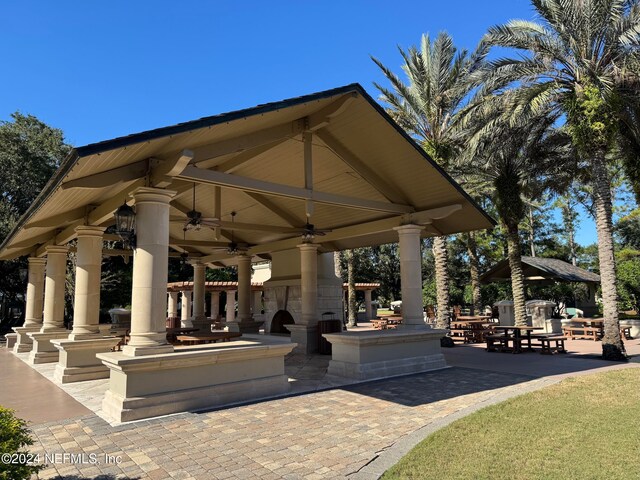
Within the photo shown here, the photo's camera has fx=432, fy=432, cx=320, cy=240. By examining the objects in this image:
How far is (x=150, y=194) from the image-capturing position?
6891mm

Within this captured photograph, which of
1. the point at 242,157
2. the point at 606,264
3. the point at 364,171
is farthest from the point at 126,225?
the point at 606,264

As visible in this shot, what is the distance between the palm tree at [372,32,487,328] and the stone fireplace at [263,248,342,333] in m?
4.42

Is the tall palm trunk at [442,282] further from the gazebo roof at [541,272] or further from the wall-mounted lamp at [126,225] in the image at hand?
the wall-mounted lamp at [126,225]

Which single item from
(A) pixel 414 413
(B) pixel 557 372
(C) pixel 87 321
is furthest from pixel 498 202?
(C) pixel 87 321

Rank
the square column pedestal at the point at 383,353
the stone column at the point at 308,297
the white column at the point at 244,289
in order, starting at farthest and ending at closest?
the white column at the point at 244,289 → the stone column at the point at 308,297 → the square column pedestal at the point at 383,353

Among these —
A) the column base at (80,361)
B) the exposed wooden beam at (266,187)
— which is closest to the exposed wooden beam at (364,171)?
the exposed wooden beam at (266,187)

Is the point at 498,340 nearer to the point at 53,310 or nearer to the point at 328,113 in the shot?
the point at 328,113

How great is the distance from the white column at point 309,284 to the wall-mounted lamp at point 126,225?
7.13 m

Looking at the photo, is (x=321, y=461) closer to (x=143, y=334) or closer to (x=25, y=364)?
(x=143, y=334)

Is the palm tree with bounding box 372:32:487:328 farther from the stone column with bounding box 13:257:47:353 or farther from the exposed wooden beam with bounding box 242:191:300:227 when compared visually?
the stone column with bounding box 13:257:47:353

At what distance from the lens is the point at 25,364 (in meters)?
12.0

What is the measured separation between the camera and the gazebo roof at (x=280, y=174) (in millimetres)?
6512

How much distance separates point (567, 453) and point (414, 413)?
227 centimetres

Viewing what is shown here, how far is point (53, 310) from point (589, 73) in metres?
16.8
